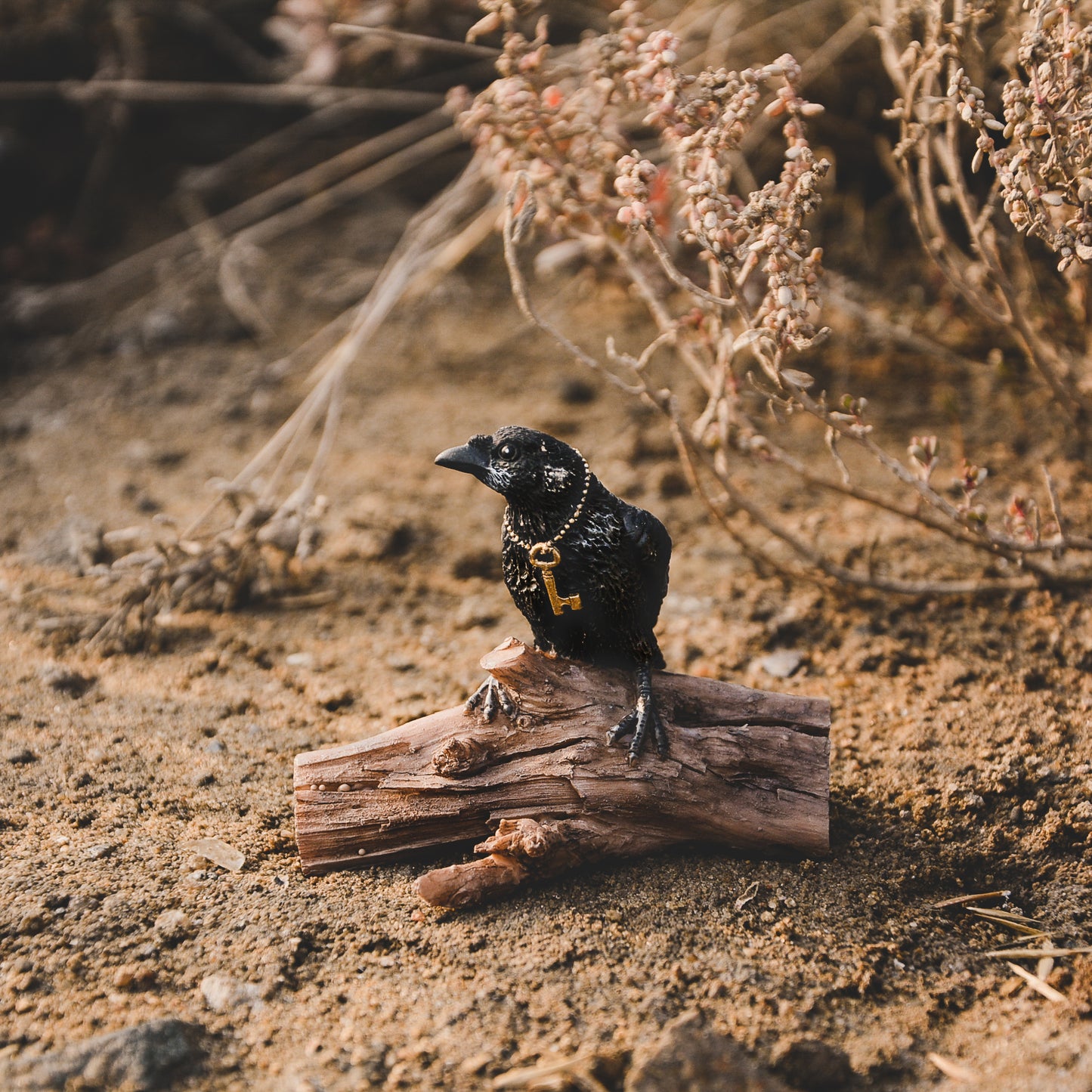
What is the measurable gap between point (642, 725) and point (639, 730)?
0.05 feet

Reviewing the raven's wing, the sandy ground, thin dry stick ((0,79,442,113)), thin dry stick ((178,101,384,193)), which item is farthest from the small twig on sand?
thin dry stick ((178,101,384,193))

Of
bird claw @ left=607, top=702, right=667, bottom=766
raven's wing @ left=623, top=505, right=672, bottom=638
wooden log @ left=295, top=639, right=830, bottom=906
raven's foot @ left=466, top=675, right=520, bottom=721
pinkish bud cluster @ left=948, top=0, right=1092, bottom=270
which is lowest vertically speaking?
wooden log @ left=295, top=639, right=830, bottom=906

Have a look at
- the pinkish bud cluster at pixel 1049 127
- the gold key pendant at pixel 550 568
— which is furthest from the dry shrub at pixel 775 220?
the gold key pendant at pixel 550 568

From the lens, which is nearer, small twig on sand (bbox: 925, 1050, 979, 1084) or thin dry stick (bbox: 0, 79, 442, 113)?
small twig on sand (bbox: 925, 1050, 979, 1084)

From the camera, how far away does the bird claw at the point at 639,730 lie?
7.54 ft

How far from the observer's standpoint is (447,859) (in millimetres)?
2367

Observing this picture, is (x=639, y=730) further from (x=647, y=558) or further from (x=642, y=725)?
(x=647, y=558)

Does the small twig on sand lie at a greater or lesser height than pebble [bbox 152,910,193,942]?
lesser

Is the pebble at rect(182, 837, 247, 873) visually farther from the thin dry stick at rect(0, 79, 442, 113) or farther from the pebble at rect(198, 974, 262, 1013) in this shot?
the thin dry stick at rect(0, 79, 442, 113)

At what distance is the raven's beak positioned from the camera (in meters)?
2.34

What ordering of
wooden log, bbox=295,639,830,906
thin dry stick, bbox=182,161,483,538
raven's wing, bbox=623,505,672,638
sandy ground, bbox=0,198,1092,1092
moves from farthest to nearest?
thin dry stick, bbox=182,161,483,538, raven's wing, bbox=623,505,672,638, wooden log, bbox=295,639,830,906, sandy ground, bbox=0,198,1092,1092

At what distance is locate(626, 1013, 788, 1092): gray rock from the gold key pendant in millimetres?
944

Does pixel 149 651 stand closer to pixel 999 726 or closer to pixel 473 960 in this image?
pixel 473 960

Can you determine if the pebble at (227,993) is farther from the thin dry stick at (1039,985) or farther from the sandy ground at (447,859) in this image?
the thin dry stick at (1039,985)
